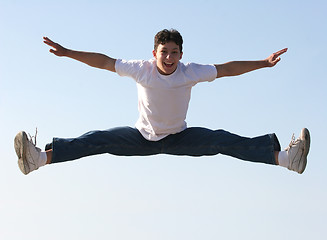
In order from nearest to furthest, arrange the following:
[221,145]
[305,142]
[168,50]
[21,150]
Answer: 1. [21,150]
2. [305,142]
3. [221,145]
4. [168,50]

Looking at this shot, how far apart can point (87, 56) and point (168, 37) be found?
4.95 feet

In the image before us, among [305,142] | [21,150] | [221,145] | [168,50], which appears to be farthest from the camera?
[168,50]

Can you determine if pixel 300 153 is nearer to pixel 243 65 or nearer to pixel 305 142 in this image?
pixel 305 142

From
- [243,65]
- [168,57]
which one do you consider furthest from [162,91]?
[243,65]

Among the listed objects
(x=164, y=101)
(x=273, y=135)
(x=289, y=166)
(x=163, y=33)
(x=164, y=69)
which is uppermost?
(x=163, y=33)

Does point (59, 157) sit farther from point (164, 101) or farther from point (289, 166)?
point (289, 166)

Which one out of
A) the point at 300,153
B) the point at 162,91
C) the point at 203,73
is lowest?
the point at 300,153

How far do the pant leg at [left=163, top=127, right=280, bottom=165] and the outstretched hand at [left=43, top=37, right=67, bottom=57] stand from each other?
242cm

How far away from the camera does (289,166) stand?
9094mm

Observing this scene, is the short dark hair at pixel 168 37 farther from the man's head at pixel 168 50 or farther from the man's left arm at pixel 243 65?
the man's left arm at pixel 243 65

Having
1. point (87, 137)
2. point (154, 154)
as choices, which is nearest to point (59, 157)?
point (87, 137)

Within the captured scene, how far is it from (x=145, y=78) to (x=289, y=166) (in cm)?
299

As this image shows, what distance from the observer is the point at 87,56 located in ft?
30.3

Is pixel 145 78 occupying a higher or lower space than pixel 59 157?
higher
